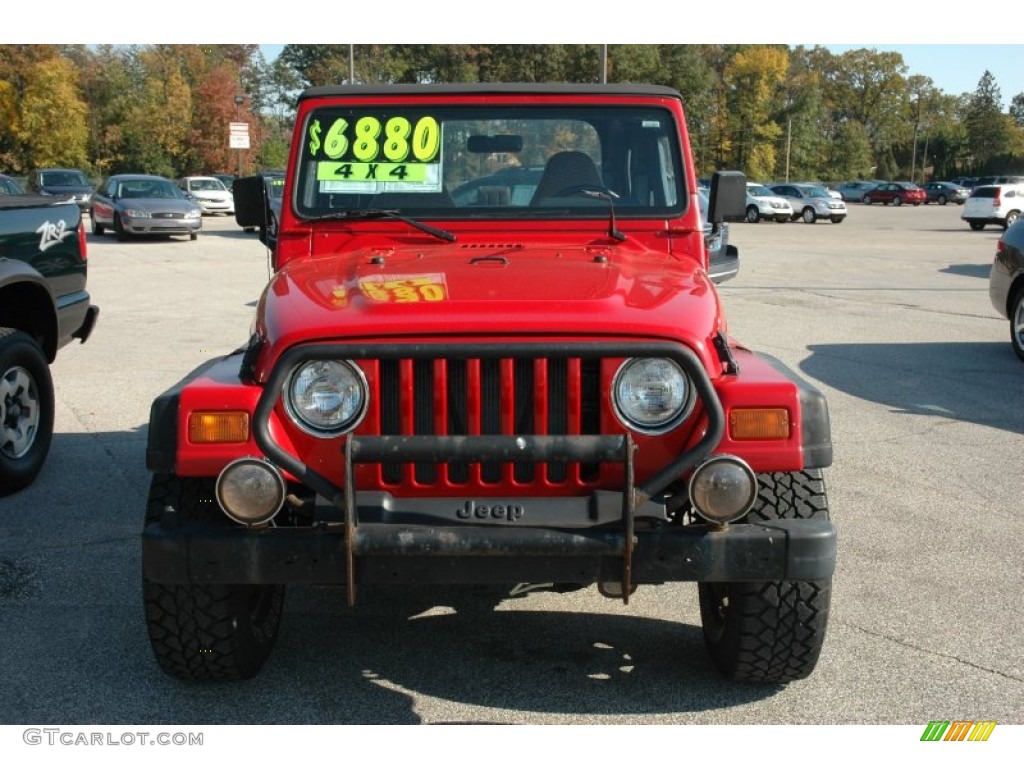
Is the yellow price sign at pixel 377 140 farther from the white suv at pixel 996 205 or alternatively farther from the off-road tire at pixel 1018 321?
the white suv at pixel 996 205

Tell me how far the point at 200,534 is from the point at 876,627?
8.28 ft

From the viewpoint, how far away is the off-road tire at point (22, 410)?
19.9 ft

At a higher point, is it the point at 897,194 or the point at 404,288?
the point at 404,288

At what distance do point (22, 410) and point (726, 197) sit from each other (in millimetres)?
3920

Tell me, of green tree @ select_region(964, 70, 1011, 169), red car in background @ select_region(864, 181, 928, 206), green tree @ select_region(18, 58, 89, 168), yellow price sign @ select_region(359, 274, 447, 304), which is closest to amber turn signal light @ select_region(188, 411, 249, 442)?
yellow price sign @ select_region(359, 274, 447, 304)

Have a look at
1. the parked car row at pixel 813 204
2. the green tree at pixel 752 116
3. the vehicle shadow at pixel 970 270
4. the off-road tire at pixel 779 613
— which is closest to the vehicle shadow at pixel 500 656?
the off-road tire at pixel 779 613

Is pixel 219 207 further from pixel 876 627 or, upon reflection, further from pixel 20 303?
pixel 876 627

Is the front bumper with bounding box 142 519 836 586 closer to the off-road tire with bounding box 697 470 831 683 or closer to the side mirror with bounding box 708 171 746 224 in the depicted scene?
the off-road tire with bounding box 697 470 831 683

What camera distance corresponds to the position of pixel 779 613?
3.54 metres

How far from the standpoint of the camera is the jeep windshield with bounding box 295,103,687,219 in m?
4.70

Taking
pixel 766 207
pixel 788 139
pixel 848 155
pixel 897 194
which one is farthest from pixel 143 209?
pixel 848 155

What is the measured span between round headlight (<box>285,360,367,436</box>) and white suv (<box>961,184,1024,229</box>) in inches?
1411

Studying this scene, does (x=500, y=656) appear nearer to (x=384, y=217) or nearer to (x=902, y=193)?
(x=384, y=217)

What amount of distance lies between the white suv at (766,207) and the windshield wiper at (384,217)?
36852mm
